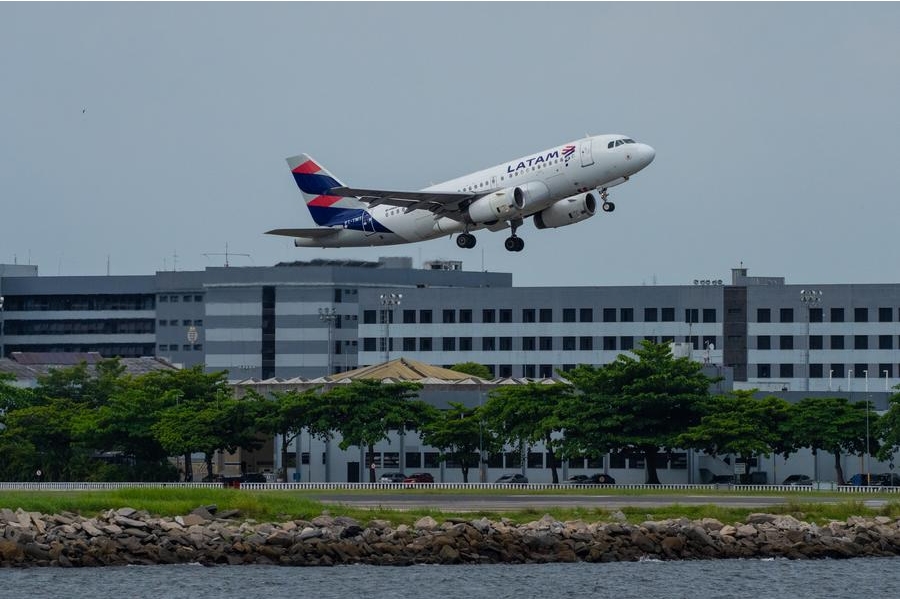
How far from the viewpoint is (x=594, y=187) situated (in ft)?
281

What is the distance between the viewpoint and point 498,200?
→ 8725 centimetres

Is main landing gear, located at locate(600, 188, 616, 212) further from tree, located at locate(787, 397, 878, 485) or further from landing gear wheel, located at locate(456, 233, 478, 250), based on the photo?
tree, located at locate(787, 397, 878, 485)

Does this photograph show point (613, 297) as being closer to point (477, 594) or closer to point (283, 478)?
point (283, 478)

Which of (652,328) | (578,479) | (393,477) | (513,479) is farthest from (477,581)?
(652,328)

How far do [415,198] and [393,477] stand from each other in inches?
1531

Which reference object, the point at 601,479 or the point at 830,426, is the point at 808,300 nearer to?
the point at 830,426

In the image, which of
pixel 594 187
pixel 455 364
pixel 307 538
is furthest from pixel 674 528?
pixel 455 364

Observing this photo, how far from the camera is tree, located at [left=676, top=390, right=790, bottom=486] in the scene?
107438 mm

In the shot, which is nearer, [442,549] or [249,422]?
[442,549]

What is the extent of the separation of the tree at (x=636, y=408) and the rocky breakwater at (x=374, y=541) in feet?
121

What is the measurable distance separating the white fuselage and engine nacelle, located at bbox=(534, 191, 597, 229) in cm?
114

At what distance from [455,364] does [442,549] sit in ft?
350

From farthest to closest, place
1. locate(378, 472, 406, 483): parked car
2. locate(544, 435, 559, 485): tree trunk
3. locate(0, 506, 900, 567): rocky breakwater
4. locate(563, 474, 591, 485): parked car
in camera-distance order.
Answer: locate(378, 472, 406, 483): parked car
locate(563, 474, 591, 485): parked car
locate(544, 435, 559, 485): tree trunk
locate(0, 506, 900, 567): rocky breakwater

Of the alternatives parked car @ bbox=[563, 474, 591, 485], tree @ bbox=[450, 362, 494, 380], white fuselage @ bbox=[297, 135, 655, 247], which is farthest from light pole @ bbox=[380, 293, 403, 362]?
white fuselage @ bbox=[297, 135, 655, 247]
